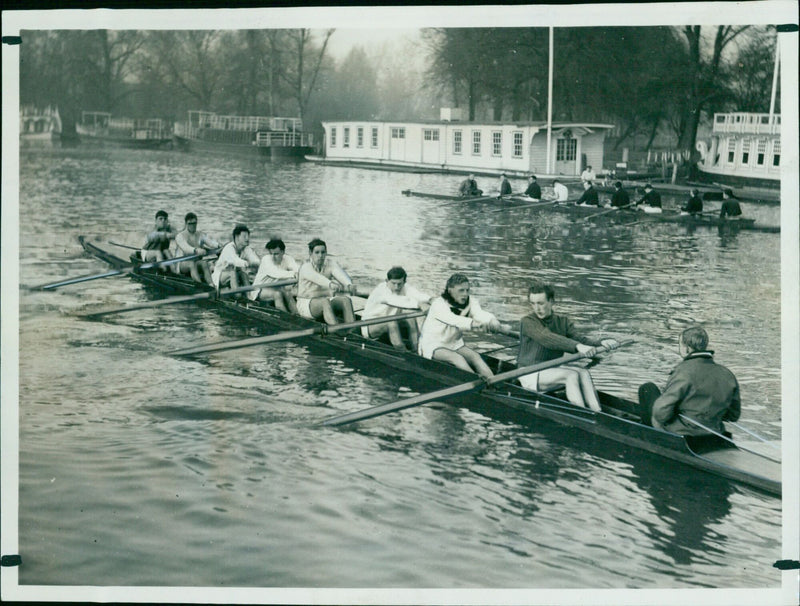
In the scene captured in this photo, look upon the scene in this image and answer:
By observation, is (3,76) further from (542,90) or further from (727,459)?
(727,459)

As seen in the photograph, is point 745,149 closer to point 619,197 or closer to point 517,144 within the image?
point 619,197

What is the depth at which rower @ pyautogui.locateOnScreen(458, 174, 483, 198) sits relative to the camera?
728 cm

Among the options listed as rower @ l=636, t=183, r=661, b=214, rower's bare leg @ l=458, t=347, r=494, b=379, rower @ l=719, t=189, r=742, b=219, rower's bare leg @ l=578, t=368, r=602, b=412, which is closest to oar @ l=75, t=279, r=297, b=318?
rower's bare leg @ l=458, t=347, r=494, b=379

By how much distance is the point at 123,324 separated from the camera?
719cm

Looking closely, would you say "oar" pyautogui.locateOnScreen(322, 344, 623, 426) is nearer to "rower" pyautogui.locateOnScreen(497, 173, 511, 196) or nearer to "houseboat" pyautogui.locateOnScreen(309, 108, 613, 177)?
"houseboat" pyautogui.locateOnScreen(309, 108, 613, 177)

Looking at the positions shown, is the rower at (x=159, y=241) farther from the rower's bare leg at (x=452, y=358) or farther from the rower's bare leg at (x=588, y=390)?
the rower's bare leg at (x=588, y=390)

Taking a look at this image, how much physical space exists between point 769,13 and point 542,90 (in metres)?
1.76

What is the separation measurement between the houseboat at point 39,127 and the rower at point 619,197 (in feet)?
14.7

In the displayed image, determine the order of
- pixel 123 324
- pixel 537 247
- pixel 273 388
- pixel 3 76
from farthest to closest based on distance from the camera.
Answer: pixel 123 324 → pixel 537 247 → pixel 273 388 → pixel 3 76

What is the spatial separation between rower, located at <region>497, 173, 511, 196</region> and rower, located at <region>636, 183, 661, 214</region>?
1.18m

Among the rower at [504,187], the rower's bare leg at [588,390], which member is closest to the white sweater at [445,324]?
the rower's bare leg at [588,390]

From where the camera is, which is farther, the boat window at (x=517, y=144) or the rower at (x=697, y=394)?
the boat window at (x=517, y=144)

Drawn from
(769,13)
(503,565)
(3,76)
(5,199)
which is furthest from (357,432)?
(769,13)

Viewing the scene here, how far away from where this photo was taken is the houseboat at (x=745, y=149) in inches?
203
